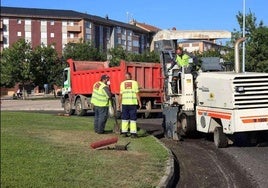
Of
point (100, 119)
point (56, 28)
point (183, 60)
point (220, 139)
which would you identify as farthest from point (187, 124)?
point (56, 28)

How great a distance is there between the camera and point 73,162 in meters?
8.88

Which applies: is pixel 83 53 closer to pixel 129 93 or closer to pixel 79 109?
pixel 79 109

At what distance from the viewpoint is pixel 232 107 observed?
11766mm

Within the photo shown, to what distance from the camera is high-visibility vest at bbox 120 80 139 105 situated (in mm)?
14008

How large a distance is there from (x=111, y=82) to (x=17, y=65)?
40.7 m

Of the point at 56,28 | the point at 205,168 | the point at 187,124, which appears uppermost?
the point at 56,28

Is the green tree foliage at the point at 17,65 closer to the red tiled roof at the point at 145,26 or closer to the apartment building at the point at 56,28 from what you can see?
the apartment building at the point at 56,28

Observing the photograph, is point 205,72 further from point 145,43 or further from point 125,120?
point 145,43

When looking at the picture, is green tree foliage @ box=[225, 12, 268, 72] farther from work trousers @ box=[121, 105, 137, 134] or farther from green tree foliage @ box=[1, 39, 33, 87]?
green tree foliage @ box=[1, 39, 33, 87]

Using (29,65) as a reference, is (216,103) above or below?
below

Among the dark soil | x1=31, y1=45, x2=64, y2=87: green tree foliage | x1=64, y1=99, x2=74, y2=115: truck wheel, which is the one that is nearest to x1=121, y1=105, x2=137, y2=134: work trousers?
the dark soil

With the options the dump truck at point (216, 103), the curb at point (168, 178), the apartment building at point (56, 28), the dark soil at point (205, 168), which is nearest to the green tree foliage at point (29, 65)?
the apartment building at point (56, 28)

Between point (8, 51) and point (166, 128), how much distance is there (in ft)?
171

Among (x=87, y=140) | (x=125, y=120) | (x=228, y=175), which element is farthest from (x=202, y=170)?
(x=125, y=120)
